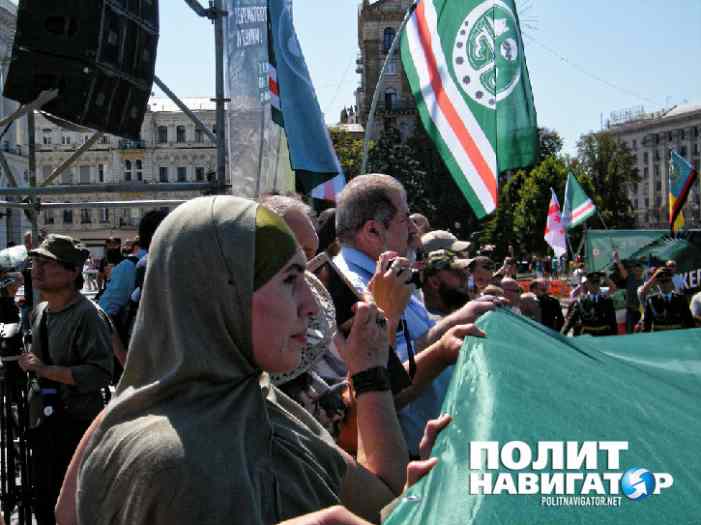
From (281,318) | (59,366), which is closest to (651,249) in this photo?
(59,366)

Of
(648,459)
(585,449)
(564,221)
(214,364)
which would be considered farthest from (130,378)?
(564,221)

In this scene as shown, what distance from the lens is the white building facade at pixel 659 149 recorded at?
12675 centimetres

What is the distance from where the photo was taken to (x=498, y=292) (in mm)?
6109

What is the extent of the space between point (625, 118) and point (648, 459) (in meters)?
149

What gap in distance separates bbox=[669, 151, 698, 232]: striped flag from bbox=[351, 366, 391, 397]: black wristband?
1740cm

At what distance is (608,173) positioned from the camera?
87812 mm

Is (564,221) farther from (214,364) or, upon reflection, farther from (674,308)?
(214,364)

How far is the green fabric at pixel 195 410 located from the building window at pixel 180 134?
89.8 meters

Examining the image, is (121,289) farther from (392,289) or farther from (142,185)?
(392,289)

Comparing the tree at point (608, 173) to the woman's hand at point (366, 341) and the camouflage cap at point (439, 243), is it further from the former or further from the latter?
the woman's hand at point (366, 341)

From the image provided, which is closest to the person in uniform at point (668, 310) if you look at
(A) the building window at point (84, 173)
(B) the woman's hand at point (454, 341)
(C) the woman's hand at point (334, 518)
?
(B) the woman's hand at point (454, 341)

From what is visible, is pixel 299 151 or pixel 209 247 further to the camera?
pixel 299 151

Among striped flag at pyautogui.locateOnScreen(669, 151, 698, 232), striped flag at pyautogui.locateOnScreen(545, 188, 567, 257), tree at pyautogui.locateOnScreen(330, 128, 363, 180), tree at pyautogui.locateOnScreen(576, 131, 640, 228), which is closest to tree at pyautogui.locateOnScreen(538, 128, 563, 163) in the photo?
tree at pyautogui.locateOnScreen(576, 131, 640, 228)

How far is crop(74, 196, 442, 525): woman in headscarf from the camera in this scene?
166 centimetres
